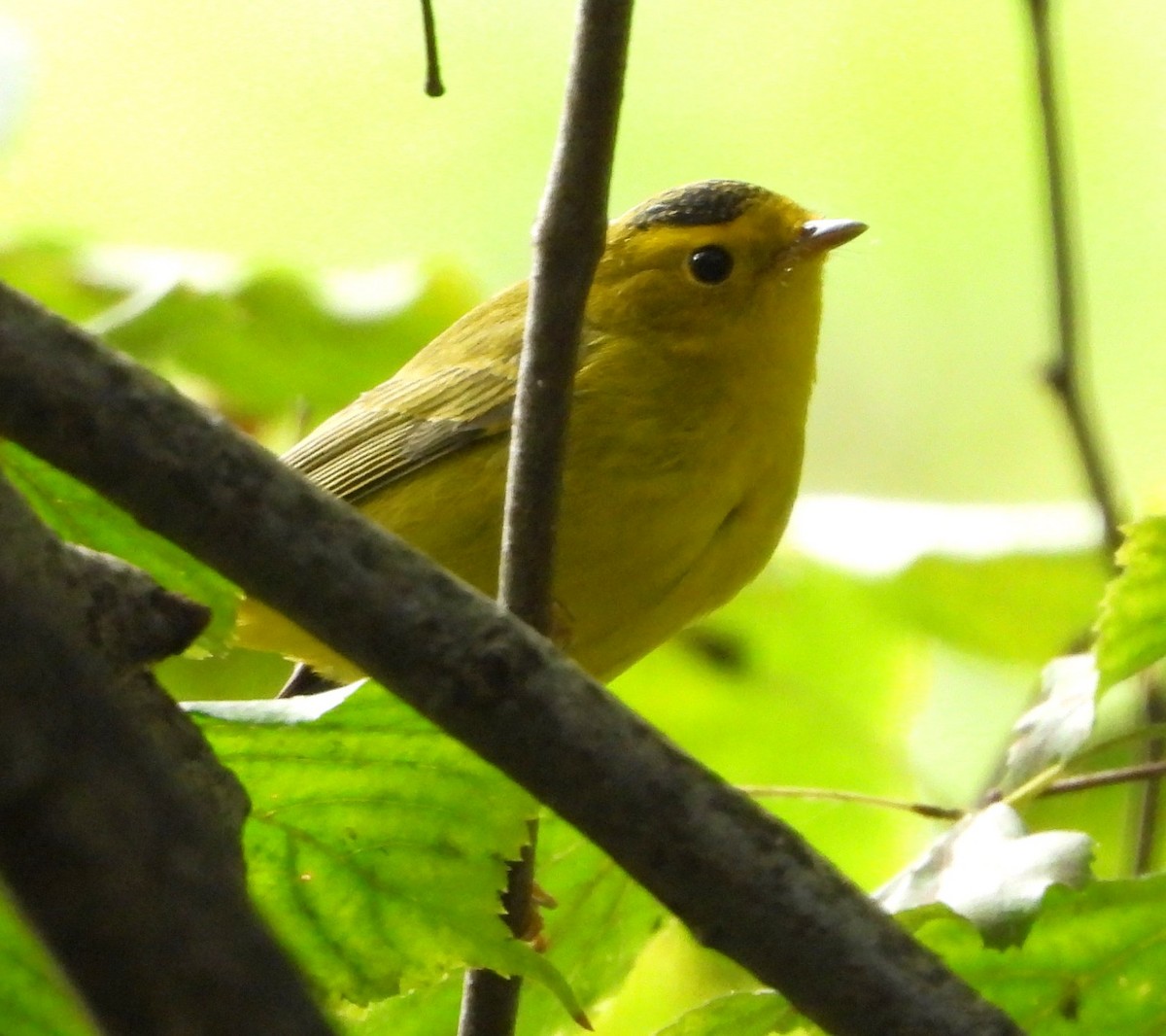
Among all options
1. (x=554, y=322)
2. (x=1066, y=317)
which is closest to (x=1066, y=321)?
(x=1066, y=317)

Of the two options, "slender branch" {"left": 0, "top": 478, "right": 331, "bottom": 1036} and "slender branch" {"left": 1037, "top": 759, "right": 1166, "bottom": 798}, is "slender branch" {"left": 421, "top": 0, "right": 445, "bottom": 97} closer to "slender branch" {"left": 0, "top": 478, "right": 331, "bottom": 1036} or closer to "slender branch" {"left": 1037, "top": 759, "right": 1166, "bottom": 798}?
"slender branch" {"left": 1037, "top": 759, "right": 1166, "bottom": 798}

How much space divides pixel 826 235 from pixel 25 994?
229 centimetres

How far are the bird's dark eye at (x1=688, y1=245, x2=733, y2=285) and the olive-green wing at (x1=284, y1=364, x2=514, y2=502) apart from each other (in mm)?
443

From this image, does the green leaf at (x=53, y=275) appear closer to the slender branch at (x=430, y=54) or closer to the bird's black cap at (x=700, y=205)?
the bird's black cap at (x=700, y=205)

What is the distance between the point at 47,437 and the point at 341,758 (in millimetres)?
660

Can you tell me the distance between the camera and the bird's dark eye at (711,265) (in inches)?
146

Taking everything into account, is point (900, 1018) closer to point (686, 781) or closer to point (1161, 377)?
point (686, 781)

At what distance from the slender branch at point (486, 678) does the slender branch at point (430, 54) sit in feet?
2.95

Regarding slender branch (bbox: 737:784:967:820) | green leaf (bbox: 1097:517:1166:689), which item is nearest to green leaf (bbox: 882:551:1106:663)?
slender branch (bbox: 737:784:967:820)

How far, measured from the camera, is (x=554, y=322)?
201 centimetres

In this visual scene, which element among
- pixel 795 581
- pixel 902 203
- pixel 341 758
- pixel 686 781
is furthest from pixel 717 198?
pixel 902 203

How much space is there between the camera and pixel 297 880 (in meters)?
2.05

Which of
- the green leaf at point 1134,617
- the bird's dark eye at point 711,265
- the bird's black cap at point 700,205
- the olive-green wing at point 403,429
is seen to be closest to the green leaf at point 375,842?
the green leaf at point 1134,617

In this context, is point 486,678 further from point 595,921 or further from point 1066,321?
point 1066,321
